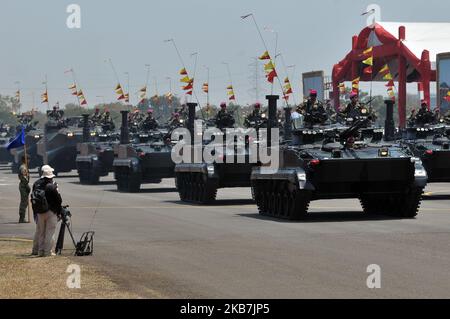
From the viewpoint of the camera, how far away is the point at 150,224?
2489cm

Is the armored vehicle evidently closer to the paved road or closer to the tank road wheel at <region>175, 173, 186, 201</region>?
the tank road wheel at <region>175, 173, 186, 201</region>

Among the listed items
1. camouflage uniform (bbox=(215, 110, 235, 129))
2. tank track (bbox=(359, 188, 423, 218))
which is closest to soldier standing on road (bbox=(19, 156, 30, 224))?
tank track (bbox=(359, 188, 423, 218))

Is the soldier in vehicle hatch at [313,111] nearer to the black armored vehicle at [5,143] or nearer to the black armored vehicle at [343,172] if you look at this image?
the black armored vehicle at [343,172]

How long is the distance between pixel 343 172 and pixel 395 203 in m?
2.07

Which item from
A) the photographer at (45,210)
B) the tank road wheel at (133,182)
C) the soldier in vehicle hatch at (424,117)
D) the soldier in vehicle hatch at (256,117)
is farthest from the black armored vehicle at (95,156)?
the photographer at (45,210)

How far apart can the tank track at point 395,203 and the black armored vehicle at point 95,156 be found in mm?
22323

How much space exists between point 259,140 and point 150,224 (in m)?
8.53

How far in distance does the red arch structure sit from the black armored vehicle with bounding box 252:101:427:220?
49574 mm
